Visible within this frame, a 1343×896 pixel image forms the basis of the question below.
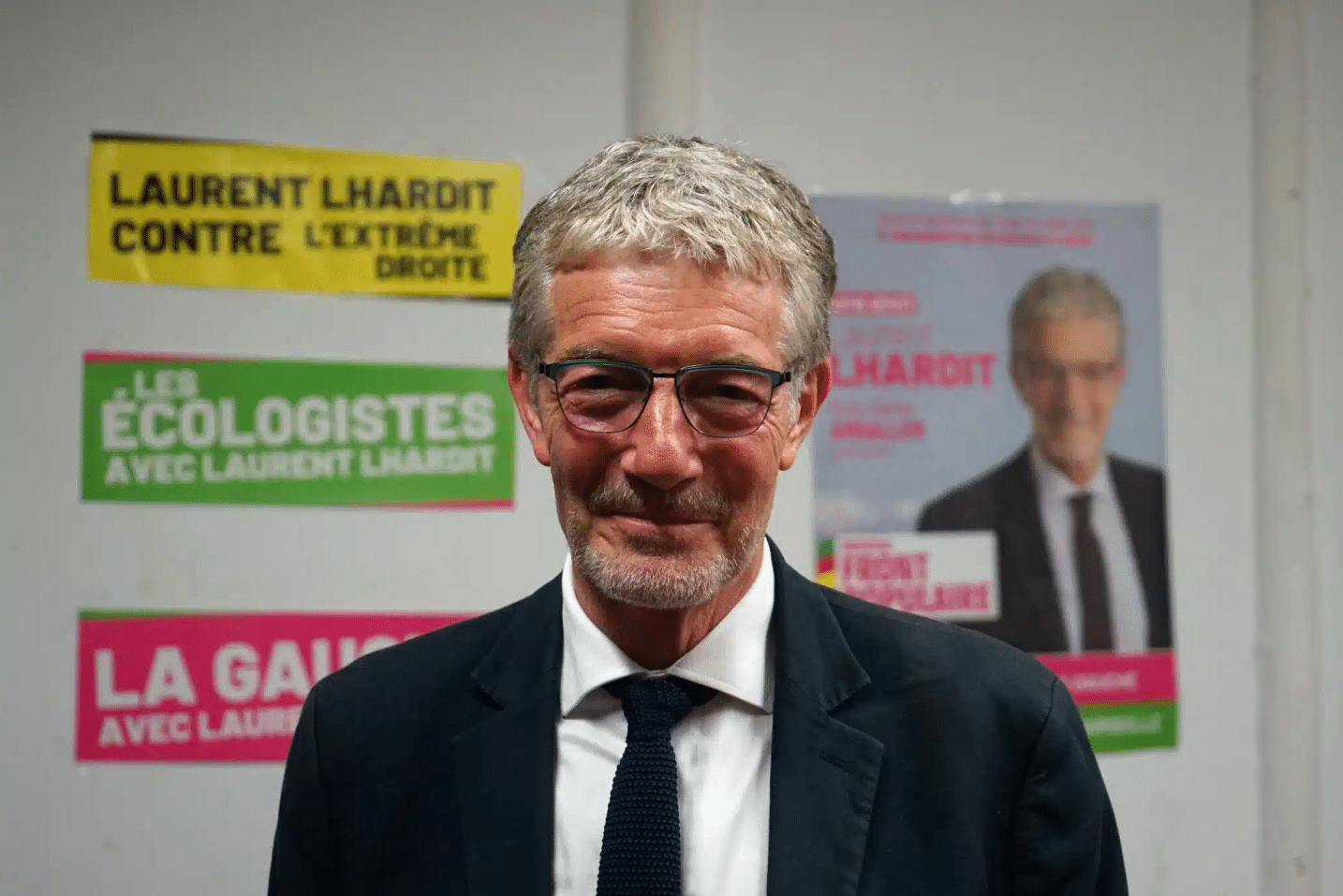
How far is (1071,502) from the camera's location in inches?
67.5

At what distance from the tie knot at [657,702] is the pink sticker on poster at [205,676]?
64 cm

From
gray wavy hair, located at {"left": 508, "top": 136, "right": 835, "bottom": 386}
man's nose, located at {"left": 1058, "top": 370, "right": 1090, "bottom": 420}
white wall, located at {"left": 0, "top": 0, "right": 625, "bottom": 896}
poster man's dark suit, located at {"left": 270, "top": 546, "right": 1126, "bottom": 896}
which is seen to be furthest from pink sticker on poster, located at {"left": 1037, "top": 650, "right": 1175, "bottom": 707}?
gray wavy hair, located at {"left": 508, "top": 136, "right": 835, "bottom": 386}

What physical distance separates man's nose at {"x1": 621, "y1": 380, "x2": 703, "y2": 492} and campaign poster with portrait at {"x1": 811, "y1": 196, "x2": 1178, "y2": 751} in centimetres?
73

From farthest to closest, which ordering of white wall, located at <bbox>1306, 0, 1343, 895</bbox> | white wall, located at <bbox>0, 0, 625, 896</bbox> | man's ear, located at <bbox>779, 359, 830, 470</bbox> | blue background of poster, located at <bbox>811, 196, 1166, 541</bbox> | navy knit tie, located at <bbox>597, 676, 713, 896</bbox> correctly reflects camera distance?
white wall, located at <bbox>1306, 0, 1343, 895</bbox>, blue background of poster, located at <bbox>811, 196, 1166, 541</bbox>, white wall, located at <bbox>0, 0, 625, 896</bbox>, man's ear, located at <bbox>779, 359, 830, 470</bbox>, navy knit tie, located at <bbox>597, 676, 713, 896</bbox>

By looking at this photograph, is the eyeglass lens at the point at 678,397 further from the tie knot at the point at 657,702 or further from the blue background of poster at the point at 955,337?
the blue background of poster at the point at 955,337

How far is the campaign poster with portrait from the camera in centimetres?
166

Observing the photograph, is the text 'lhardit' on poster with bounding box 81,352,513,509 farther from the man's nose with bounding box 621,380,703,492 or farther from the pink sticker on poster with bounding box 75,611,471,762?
the man's nose with bounding box 621,380,703,492

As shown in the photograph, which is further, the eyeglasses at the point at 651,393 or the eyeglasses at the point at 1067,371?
the eyeglasses at the point at 1067,371

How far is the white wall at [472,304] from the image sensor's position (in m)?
1.47

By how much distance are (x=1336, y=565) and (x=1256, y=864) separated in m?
0.46

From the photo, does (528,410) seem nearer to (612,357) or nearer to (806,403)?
(612,357)

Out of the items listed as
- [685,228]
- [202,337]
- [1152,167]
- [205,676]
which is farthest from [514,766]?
[1152,167]

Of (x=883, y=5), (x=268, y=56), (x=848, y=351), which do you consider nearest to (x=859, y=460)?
(x=848, y=351)

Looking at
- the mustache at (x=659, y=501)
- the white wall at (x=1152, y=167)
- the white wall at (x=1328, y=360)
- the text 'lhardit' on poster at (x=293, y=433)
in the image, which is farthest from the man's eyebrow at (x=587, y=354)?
the white wall at (x=1328, y=360)
